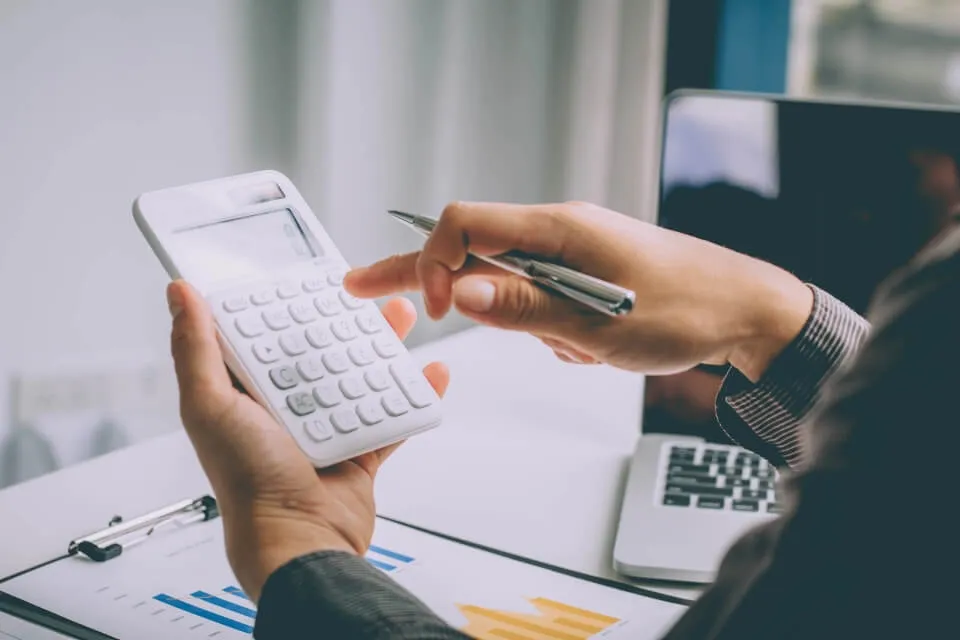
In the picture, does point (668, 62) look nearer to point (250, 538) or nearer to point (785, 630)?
point (250, 538)

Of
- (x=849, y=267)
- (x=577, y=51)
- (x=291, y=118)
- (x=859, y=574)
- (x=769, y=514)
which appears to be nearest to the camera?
(x=859, y=574)

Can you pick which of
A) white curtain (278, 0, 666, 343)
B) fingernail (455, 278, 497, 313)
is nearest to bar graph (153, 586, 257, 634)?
fingernail (455, 278, 497, 313)

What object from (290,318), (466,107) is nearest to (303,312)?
(290,318)

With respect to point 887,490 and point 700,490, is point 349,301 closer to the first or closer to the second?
point 700,490

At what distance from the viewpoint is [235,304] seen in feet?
2.28

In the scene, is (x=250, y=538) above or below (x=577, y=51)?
below

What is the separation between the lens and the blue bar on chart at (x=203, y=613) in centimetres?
65

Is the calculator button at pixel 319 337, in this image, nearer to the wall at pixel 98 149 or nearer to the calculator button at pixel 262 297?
the calculator button at pixel 262 297

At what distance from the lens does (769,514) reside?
Result: 84 cm

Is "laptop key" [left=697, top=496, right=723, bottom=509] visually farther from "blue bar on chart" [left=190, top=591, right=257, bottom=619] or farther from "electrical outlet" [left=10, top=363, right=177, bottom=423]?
"electrical outlet" [left=10, top=363, right=177, bottom=423]

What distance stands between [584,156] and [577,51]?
0.15 metres

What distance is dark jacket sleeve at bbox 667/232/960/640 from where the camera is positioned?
1.08 feet

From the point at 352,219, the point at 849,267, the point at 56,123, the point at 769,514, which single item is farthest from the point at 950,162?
the point at 56,123

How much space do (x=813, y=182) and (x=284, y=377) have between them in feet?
1.69
